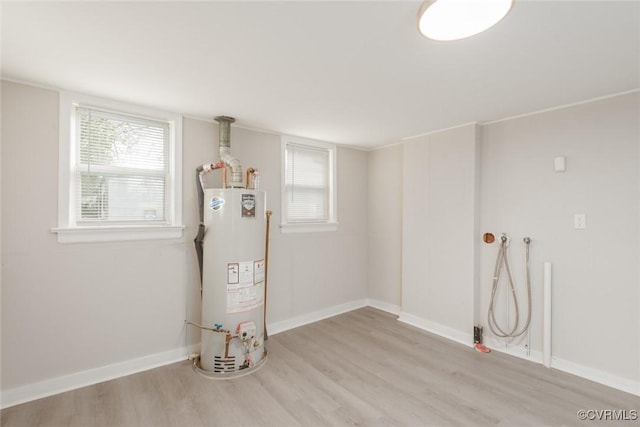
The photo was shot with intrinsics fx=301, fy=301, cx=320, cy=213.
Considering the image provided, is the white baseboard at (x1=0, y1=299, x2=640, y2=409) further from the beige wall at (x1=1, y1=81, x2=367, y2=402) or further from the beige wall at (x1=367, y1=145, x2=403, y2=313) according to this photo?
the beige wall at (x1=367, y1=145, x2=403, y2=313)

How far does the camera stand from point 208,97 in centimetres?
250

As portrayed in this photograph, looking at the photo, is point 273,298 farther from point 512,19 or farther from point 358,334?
point 512,19

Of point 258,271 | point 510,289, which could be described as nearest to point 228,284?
point 258,271

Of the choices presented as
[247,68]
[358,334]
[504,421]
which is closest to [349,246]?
[358,334]

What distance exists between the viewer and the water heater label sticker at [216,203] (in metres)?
2.69

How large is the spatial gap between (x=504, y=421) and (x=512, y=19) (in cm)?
245

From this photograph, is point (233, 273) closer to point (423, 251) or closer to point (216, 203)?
point (216, 203)

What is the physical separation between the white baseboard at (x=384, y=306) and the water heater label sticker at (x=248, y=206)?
255 cm

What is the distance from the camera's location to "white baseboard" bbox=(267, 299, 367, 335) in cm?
361

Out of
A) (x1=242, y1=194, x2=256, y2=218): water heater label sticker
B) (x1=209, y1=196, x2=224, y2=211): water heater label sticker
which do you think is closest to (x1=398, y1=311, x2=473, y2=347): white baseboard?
(x1=242, y1=194, x2=256, y2=218): water heater label sticker

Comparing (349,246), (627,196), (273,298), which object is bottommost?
(273,298)

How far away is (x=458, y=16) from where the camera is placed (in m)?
1.40

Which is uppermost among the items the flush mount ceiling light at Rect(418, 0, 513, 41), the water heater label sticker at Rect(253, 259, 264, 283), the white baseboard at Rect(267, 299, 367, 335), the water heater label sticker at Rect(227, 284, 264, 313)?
the flush mount ceiling light at Rect(418, 0, 513, 41)

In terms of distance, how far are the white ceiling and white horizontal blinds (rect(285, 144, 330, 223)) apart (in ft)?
3.65
